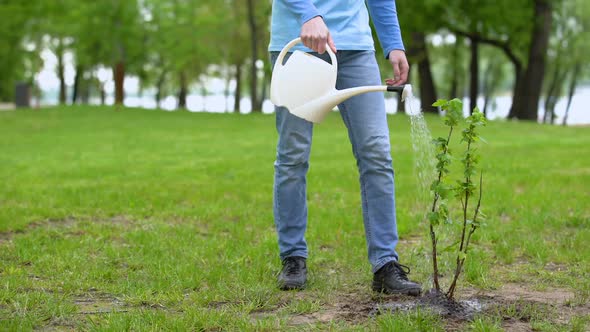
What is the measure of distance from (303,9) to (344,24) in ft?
0.92

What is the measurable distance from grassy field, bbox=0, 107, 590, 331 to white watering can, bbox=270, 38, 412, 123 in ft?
2.84

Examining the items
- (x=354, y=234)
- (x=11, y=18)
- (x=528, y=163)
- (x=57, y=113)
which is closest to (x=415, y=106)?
(x=354, y=234)

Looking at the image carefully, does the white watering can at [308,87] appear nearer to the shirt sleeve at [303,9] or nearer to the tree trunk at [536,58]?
the shirt sleeve at [303,9]

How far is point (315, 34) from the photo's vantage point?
3012 millimetres

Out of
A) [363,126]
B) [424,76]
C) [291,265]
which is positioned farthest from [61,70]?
[363,126]

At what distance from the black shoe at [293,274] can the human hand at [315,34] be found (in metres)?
1.08

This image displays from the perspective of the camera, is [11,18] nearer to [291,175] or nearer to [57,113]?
[57,113]

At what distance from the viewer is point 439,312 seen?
2.94 m

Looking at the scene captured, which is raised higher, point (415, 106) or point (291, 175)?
point (415, 106)

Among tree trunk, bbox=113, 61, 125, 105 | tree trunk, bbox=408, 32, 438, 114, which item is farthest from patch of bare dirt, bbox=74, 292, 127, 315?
tree trunk, bbox=113, 61, 125, 105

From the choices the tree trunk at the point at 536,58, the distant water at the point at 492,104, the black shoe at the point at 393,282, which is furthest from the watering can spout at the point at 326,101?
the distant water at the point at 492,104

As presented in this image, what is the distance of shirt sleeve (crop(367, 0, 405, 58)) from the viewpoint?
3.43 meters

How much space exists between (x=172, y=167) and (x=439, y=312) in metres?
6.18

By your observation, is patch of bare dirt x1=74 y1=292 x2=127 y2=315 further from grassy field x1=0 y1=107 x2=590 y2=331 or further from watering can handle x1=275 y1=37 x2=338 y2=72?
watering can handle x1=275 y1=37 x2=338 y2=72
